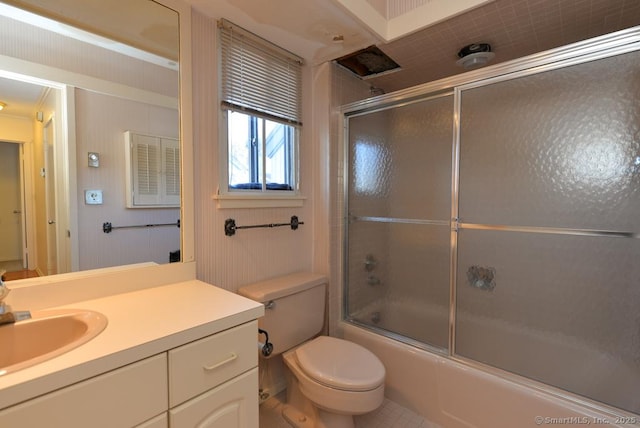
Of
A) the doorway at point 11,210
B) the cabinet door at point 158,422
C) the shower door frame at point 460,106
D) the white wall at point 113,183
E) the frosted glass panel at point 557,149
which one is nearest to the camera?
the cabinet door at point 158,422

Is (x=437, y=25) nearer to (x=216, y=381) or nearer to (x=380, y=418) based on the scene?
(x=216, y=381)

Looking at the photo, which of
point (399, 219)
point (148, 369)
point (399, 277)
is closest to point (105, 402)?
point (148, 369)

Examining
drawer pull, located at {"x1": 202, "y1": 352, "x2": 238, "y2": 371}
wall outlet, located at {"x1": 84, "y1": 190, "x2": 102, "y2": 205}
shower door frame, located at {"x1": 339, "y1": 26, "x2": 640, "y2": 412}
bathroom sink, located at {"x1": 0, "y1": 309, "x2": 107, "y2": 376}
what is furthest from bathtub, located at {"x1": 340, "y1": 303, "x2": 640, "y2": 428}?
wall outlet, located at {"x1": 84, "y1": 190, "x2": 102, "y2": 205}

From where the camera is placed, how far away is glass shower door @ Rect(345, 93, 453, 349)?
1.85 m

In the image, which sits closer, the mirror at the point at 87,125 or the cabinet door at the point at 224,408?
the cabinet door at the point at 224,408

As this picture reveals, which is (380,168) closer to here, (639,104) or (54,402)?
(639,104)

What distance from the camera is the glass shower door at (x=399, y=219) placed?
→ 1.85 meters

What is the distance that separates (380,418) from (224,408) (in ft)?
3.41

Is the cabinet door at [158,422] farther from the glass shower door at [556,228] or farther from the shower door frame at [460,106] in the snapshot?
the glass shower door at [556,228]

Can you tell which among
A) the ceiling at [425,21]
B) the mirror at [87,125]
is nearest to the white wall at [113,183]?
the mirror at [87,125]

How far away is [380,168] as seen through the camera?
6.72ft

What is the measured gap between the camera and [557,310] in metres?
1.57

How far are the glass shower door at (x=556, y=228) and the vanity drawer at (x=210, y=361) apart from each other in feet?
3.98

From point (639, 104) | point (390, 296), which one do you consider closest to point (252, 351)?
point (390, 296)
